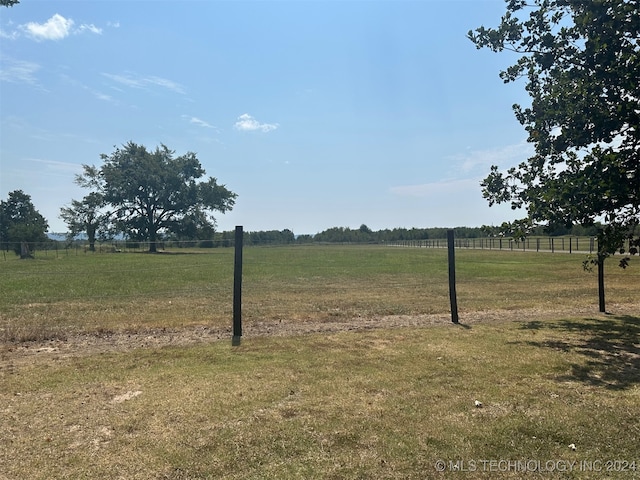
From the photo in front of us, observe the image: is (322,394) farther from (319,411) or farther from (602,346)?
(602,346)

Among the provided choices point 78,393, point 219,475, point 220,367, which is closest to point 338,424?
point 219,475

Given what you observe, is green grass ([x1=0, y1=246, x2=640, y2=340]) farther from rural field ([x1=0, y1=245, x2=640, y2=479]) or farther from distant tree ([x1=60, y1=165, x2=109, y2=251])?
distant tree ([x1=60, y1=165, x2=109, y2=251])

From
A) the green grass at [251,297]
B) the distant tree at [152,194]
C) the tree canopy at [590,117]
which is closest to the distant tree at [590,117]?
the tree canopy at [590,117]

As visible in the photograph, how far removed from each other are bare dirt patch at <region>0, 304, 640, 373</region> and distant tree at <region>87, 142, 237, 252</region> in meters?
55.0

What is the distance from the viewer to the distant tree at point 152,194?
60.8 metres

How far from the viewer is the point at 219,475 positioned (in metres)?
2.87

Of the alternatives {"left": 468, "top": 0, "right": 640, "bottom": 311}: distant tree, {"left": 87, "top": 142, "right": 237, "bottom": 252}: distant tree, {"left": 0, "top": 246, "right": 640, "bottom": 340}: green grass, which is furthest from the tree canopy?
{"left": 87, "top": 142, "right": 237, "bottom": 252}: distant tree

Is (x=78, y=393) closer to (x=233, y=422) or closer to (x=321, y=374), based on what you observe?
(x=233, y=422)

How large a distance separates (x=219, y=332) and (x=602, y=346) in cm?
592

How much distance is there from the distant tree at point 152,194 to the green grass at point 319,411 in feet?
189

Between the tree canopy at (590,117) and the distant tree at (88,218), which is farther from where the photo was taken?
the distant tree at (88,218)

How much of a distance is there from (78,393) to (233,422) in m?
1.85

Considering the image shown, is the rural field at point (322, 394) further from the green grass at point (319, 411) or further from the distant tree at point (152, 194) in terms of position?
the distant tree at point (152, 194)

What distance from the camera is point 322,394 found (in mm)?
4312
